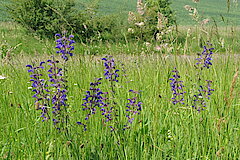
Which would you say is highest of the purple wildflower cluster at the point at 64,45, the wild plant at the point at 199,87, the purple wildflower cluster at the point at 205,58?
the purple wildflower cluster at the point at 64,45

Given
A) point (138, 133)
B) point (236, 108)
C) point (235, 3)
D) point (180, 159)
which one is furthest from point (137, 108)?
point (235, 3)

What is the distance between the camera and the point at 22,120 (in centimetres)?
205

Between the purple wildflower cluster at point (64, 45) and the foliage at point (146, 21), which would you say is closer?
the foliage at point (146, 21)

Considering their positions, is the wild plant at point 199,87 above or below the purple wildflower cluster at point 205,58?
below

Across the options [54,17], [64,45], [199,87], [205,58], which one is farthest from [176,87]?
[54,17]

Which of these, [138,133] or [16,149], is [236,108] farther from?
[16,149]

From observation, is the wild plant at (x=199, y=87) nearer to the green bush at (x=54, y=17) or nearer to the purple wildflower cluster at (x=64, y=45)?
the purple wildflower cluster at (x=64, y=45)

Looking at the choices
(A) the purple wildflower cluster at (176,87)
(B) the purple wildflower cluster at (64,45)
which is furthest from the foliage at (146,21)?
(B) the purple wildflower cluster at (64,45)

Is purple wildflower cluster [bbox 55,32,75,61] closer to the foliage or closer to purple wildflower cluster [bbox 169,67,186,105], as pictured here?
the foliage

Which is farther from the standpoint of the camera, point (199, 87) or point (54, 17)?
point (54, 17)

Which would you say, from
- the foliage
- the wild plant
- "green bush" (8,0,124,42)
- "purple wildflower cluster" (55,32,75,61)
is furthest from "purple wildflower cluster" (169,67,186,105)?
"green bush" (8,0,124,42)

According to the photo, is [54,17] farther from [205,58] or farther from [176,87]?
[176,87]

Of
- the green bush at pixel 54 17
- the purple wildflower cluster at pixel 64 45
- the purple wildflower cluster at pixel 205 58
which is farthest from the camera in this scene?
the green bush at pixel 54 17

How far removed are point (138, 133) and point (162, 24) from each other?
70 cm
